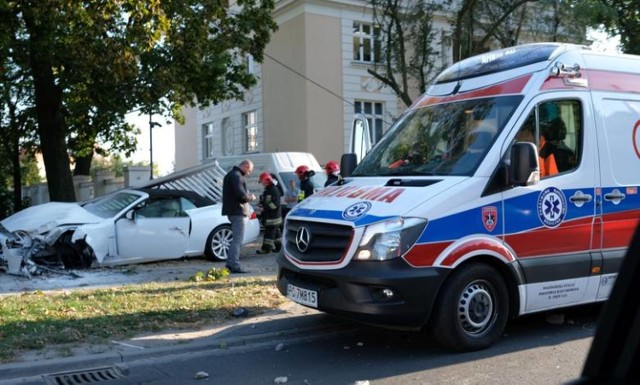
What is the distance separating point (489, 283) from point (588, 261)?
1.17 m

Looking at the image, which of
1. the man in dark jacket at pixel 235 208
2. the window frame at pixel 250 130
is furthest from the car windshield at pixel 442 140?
the window frame at pixel 250 130

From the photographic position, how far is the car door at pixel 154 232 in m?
10.6

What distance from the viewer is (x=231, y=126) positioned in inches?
1161

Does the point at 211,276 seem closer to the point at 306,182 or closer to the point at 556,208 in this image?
the point at 306,182

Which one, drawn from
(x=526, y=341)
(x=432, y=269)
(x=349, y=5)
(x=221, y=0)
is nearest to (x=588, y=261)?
(x=526, y=341)

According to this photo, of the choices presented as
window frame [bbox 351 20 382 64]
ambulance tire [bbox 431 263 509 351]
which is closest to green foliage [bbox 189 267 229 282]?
ambulance tire [bbox 431 263 509 351]

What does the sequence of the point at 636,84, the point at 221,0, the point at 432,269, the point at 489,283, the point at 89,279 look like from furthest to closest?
the point at 221,0 < the point at 89,279 < the point at 636,84 < the point at 489,283 < the point at 432,269

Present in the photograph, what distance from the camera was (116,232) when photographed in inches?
413

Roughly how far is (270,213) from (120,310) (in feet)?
17.8

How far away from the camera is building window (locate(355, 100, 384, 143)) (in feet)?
82.7

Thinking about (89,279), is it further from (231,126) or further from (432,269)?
(231,126)

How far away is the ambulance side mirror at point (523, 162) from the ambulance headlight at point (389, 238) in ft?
3.23

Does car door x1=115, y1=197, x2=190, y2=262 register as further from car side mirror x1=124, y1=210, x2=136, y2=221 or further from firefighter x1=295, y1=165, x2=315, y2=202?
firefighter x1=295, y1=165, x2=315, y2=202

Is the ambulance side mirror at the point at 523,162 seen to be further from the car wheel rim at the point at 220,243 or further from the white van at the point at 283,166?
the white van at the point at 283,166
